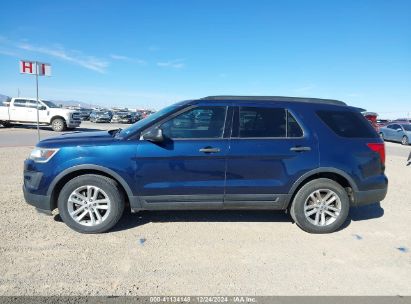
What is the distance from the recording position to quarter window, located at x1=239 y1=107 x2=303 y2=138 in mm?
4273

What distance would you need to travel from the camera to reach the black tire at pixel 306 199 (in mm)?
4324

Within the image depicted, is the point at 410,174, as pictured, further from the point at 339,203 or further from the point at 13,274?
the point at 13,274

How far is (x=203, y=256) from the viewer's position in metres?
3.64

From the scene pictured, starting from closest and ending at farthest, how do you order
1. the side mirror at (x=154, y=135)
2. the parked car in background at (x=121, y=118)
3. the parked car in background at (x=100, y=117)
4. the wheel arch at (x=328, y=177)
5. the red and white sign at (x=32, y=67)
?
the side mirror at (x=154, y=135)
the wheel arch at (x=328, y=177)
the red and white sign at (x=32, y=67)
the parked car in background at (x=100, y=117)
the parked car in background at (x=121, y=118)

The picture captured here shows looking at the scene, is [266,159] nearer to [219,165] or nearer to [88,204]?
[219,165]

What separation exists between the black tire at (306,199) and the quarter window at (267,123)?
728 mm

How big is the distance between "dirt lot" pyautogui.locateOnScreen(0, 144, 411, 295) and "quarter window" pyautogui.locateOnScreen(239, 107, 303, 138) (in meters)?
1.36

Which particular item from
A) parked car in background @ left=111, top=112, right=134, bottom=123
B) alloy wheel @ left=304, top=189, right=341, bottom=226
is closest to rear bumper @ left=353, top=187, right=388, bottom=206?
alloy wheel @ left=304, top=189, right=341, bottom=226

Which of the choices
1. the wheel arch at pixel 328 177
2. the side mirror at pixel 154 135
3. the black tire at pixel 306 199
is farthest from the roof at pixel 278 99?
the black tire at pixel 306 199

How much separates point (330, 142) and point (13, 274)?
4.04 m

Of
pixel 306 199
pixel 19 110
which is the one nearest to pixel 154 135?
pixel 306 199

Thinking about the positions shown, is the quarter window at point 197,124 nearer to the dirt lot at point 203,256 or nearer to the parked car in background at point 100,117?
the dirt lot at point 203,256

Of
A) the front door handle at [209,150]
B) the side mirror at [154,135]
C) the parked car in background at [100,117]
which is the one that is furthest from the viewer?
the parked car in background at [100,117]

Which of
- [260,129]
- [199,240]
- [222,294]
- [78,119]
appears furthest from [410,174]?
[78,119]
